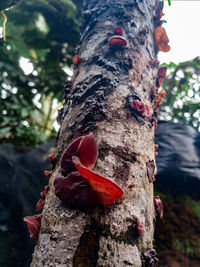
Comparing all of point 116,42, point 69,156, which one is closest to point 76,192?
point 69,156

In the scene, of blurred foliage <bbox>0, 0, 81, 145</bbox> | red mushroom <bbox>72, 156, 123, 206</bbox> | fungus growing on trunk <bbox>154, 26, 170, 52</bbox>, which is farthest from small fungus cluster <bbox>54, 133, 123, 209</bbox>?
blurred foliage <bbox>0, 0, 81, 145</bbox>

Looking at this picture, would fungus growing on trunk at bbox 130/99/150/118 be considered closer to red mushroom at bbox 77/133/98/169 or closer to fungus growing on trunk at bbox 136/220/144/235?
red mushroom at bbox 77/133/98/169

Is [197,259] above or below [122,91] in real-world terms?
below

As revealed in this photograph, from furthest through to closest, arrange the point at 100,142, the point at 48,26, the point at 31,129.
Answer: the point at 31,129 → the point at 48,26 → the point at 100,142

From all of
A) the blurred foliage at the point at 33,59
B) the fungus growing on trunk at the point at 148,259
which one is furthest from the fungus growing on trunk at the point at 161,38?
the blurred foliage at the point at 33,59

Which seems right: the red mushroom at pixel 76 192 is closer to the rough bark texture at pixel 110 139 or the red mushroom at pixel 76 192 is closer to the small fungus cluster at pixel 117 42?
the rough bark texture at pixel 110 139

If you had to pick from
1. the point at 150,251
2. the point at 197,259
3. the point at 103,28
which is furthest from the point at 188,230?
the point at 103,28

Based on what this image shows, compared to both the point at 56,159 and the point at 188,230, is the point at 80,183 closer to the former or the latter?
the point at 56,159
